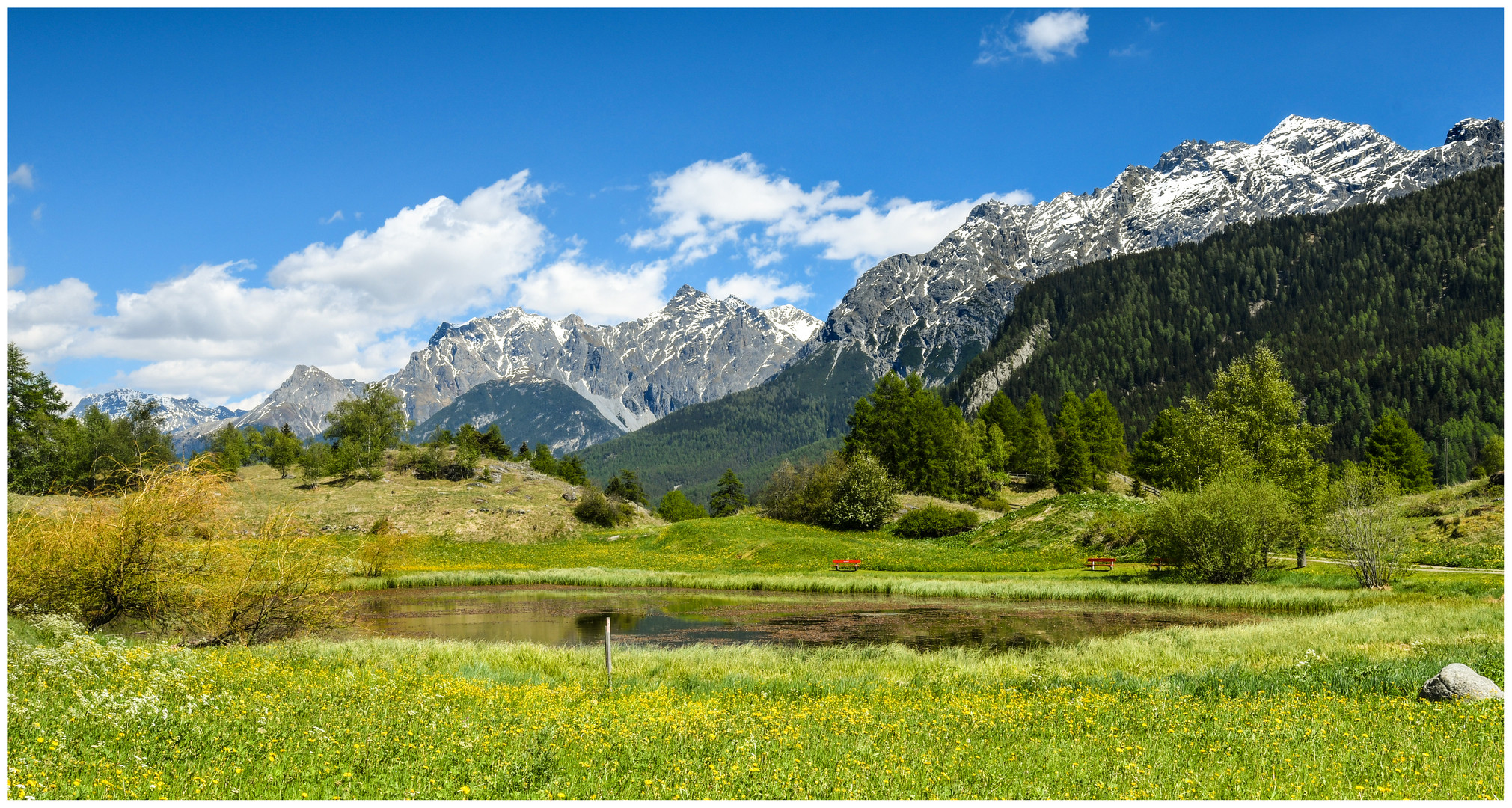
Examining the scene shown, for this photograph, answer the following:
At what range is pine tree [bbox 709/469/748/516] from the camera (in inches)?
5394

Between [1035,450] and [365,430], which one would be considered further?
[1035,450]

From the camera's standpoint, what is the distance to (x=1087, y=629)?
32625 millimetres

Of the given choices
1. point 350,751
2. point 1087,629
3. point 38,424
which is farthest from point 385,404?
point 350,751

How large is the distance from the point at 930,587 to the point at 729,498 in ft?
313

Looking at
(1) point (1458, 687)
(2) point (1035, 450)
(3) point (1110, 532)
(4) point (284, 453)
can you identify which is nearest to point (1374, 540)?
(3) point (1110, 532)

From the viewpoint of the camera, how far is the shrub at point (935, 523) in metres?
73.8

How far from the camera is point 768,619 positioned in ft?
125

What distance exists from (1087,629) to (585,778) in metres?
28.4

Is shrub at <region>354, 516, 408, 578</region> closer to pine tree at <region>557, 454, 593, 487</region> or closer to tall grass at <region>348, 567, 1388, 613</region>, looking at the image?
tall grass at <region>348, 567, 1388, 613</region>

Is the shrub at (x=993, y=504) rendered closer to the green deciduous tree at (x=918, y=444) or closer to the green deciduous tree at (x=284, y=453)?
the green deciduous tree at (x=918, y=444)

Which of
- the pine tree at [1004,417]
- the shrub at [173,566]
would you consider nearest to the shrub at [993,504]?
the pine tree at [1004,417]

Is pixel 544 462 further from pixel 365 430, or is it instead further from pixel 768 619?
pixel 768 619

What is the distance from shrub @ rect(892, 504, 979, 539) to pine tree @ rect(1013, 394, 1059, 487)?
31740 mm

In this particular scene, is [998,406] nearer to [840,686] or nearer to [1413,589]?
[1413,589]
